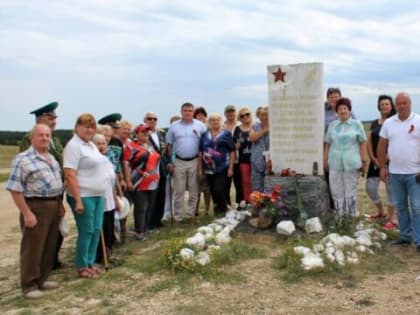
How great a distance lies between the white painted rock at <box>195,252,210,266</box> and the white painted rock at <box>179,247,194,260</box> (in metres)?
0.07

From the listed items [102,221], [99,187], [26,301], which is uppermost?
[99,187]

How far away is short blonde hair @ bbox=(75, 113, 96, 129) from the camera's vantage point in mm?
4805

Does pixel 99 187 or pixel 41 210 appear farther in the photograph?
pixel 99 187

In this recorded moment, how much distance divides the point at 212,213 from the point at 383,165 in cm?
331

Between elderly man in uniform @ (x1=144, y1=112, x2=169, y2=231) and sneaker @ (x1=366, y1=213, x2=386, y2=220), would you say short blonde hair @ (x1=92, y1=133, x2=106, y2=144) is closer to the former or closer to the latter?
elderly man in uniform @ (x1=144, y1=112, x2=169, y2=231)

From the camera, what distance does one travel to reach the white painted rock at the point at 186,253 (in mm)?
5102

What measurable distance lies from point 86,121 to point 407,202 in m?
4.03

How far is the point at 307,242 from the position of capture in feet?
18.5

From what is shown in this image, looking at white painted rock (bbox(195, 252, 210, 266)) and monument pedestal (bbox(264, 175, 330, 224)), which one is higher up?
monument pedestal (bbox(264, 175, 330, 224))

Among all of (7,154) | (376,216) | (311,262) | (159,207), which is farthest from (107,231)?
(7,154)

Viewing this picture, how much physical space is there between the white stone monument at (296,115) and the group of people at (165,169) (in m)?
0.23

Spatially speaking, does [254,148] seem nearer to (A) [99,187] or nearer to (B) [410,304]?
(A) [99,187]

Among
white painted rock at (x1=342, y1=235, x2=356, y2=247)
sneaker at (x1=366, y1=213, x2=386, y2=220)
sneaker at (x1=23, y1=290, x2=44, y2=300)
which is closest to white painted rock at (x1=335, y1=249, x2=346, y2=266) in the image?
white painted rock at (x1=342, y1=235, x2=356, y2=247)

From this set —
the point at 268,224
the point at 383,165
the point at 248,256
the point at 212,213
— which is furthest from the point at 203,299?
the point at 212,213
